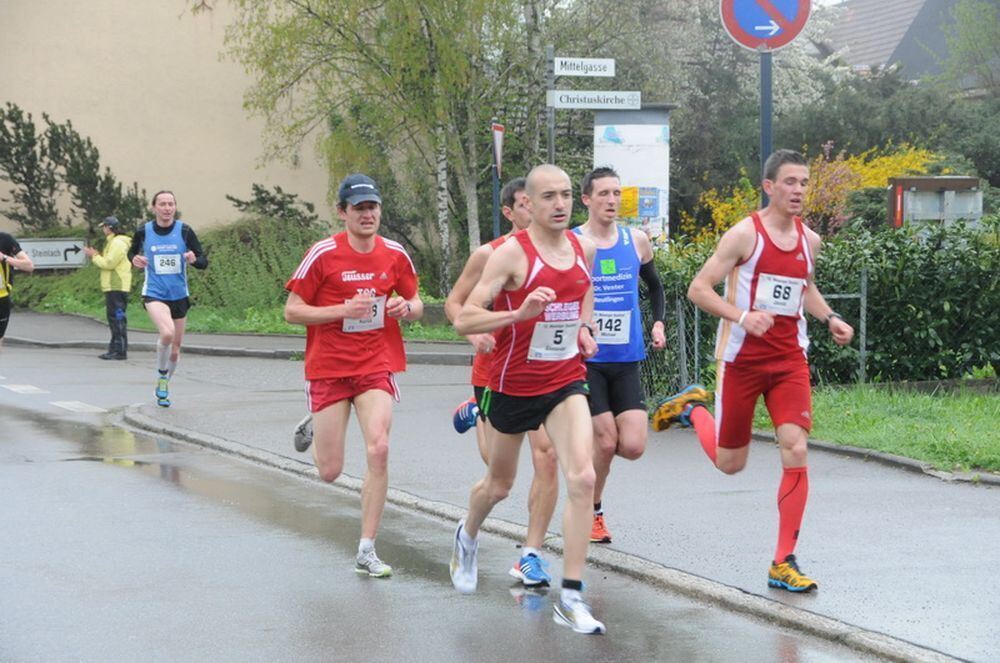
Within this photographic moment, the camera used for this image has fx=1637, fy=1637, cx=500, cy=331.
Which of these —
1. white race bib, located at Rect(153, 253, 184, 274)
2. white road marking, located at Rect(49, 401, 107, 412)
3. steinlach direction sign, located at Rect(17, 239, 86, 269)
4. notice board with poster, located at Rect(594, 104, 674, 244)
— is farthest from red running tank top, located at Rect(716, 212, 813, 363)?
steinlach direction sign, located at Rect(17, 239, 86, 269)

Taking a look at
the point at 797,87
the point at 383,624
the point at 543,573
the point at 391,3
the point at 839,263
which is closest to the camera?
the point at 383,624

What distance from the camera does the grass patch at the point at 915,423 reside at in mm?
10211

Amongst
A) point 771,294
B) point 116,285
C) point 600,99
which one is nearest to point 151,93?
point 116,285

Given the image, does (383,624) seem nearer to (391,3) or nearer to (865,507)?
(865,507)

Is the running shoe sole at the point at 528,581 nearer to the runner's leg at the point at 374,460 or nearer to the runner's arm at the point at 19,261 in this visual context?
the runner's leg at the point at 374,460

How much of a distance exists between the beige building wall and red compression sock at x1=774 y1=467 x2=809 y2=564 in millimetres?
26459

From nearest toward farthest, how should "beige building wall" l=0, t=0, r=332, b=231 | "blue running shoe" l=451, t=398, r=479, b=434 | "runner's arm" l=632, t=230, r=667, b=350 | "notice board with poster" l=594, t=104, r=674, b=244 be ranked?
"runner's arm" l=632, t=230, r=667, b=350
"blue running shoe" l=451, t=398, r=479, b=434
"notice board with poster" l=594, t=104, r=674, b=244
"beige building wall" l=0, t=0, r=332, b=231

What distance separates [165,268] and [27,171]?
58.5ft

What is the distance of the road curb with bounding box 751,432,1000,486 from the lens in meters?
9.67

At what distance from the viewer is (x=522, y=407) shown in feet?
22.5

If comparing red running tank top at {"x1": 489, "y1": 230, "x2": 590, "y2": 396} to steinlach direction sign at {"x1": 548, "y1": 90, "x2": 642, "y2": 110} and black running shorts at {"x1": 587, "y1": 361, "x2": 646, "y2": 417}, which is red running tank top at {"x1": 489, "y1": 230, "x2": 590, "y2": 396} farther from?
steinlach direction sign at {"x1": 548, "y1": 90, "x2": 642, "y2": 110}

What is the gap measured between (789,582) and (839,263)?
7.41 metres

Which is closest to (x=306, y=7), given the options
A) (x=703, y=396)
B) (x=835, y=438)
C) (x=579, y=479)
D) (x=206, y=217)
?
(x=206, y=217)

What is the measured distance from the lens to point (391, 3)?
26.5 meters
